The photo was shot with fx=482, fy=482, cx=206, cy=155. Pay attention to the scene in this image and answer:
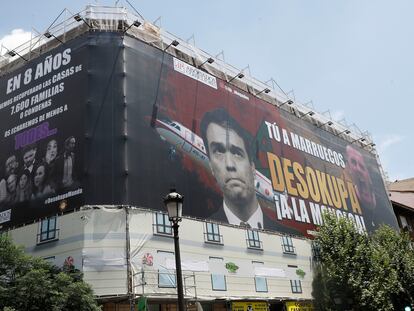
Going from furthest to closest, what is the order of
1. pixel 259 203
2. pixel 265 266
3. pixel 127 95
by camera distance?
pixel 259 203 < pixel 265 266 < pixel 127 95

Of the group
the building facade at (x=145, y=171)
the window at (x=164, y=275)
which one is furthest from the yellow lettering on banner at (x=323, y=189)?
the window at (x=164, y=275)

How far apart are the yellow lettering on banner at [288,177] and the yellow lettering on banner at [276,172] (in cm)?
59

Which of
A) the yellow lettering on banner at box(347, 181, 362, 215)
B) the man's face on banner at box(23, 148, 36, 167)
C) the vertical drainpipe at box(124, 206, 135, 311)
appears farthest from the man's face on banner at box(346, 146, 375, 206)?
the man's face on banner at box(23, 148, 36, 167)

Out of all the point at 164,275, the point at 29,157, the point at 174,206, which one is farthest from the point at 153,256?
the point at 174,206

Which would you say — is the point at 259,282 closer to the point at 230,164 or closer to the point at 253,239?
the point at 253,239

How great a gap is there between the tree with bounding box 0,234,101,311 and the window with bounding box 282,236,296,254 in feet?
49.6

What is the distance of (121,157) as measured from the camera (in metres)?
25.0

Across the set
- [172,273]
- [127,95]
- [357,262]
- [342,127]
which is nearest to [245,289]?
[172,273]

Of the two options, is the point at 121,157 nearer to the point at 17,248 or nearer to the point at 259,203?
the point at 17,248

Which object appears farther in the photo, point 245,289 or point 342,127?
point 342,127

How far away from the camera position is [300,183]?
3662cm

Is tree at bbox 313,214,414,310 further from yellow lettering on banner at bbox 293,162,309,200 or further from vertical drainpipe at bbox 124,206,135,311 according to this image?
vertical drainpipe at bbox 124,206,135,311

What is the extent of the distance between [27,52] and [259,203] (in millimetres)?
18265

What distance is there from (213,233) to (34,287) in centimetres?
1118
